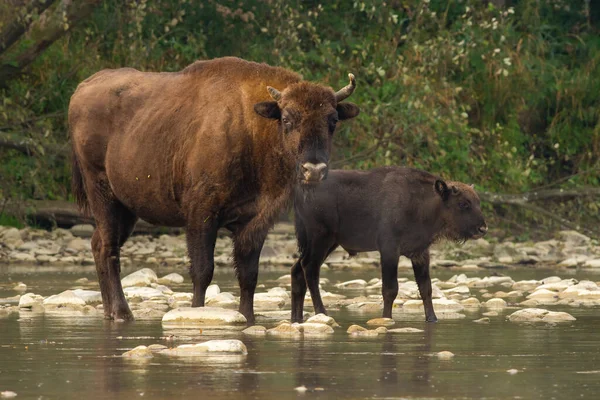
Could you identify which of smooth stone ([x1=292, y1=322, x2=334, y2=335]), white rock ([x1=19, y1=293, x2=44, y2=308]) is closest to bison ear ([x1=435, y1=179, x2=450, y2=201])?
smooth stone ([x1=292, y1=322, x2=334, y2=335])

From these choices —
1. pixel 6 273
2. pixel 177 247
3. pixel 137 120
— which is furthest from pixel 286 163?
pixel 177 247

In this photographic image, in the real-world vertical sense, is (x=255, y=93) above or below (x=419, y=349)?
above

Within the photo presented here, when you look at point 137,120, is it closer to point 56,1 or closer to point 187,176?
point 187,176

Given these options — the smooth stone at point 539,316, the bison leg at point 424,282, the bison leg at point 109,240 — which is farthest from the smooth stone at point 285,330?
the bison leg at point 109,240

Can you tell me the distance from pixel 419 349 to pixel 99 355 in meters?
2.07

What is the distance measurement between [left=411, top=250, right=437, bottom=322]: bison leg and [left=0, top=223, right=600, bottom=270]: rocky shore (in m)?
7.12

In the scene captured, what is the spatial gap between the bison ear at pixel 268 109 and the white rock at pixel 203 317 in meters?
1.58

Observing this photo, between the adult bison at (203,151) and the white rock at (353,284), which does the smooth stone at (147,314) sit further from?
the white rock at (353,284)

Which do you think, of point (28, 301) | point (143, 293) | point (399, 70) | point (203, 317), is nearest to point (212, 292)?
point (143, 293)

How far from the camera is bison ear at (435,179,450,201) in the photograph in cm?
1195

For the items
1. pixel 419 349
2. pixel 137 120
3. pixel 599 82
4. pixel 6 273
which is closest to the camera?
pixel 419 349

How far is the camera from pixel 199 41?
21.2 metres

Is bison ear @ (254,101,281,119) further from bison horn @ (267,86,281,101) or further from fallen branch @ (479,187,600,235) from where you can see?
fallen branch @ (479,187,600,235)

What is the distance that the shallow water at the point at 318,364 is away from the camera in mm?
6652
